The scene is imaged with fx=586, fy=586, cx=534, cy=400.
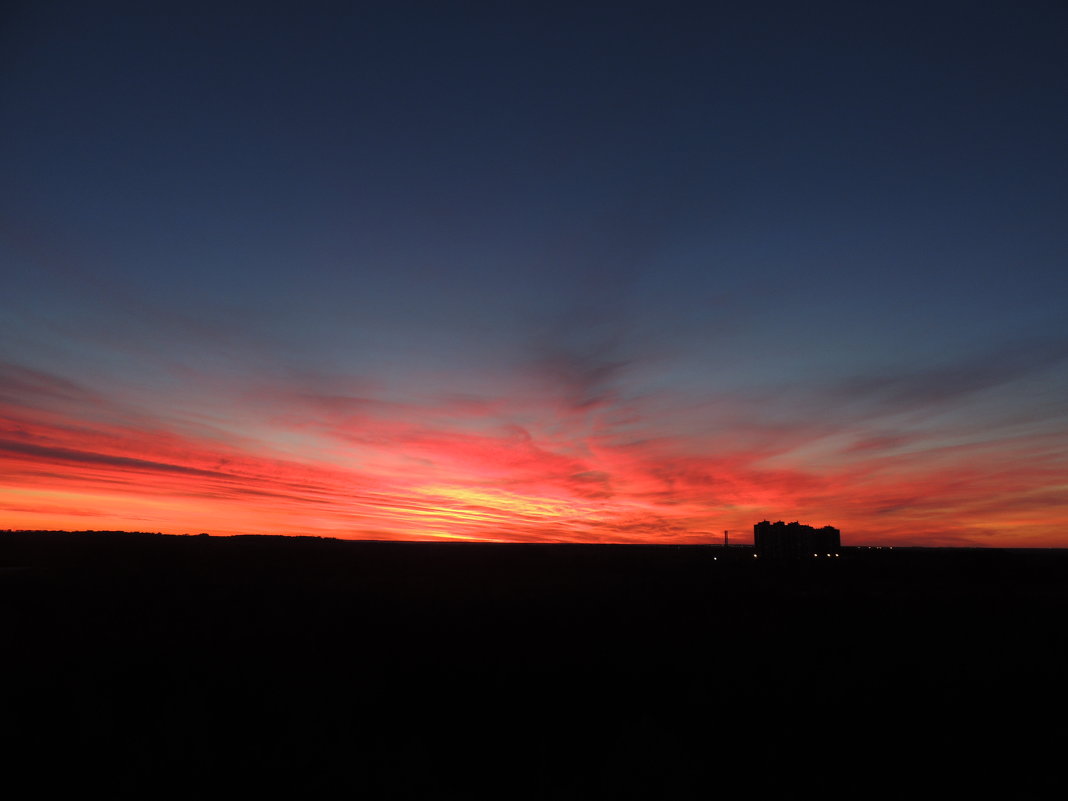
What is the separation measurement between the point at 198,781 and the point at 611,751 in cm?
595

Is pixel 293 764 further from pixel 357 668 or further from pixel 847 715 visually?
pixel 847 715

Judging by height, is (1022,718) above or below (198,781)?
above

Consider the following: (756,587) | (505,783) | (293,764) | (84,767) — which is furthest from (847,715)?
(756,587)

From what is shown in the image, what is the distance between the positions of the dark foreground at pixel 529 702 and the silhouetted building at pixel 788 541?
50436 mm

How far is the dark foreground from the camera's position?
27.7ft

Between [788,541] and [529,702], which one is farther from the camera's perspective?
[788,541]

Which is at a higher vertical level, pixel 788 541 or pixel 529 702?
pixel 788 541

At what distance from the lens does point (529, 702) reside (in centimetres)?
1170

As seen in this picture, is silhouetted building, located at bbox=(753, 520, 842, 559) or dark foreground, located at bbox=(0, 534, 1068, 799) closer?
dark foreground, located at bbox=(0, 534, 1068, 799)

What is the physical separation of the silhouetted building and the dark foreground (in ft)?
165

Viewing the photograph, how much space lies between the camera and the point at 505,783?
835 centimetres

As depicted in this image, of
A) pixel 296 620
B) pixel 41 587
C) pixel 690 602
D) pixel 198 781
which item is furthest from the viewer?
pixel 41 587

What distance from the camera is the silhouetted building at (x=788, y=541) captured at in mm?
71438

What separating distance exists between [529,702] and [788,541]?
226 ft
